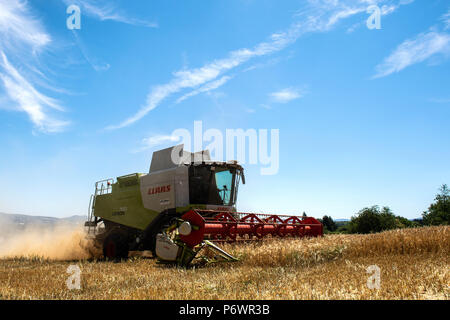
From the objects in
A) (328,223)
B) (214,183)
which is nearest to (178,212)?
(214,183)

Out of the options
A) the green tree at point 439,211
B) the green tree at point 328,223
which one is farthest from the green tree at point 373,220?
the green tree at point 328,223

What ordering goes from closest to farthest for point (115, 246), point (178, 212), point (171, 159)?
1. point (178, 212)
2. point (171, 159)
3. point (115, 246)

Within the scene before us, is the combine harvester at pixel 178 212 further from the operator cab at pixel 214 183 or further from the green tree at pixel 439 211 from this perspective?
the green tree at pixel 439 211

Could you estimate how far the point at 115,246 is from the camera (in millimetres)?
11008

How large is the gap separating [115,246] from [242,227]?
5.21m

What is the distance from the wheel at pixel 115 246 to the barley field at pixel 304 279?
5.17 meters

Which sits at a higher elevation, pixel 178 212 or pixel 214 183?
pixel 214 183

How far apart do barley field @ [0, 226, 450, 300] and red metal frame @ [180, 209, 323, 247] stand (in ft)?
2.39

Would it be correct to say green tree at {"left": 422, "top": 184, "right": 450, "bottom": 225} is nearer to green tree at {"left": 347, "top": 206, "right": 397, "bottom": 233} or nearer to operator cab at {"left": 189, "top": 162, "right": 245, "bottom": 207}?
green tree at {"left": 347, "top": 206, "right": 397, "bottom": 233}

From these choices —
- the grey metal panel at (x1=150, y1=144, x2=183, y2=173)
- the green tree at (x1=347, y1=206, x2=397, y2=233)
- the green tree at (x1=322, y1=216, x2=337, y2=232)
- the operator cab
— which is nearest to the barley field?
the operator cab

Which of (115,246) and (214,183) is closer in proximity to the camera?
(214,183)

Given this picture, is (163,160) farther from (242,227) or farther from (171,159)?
(242,227)

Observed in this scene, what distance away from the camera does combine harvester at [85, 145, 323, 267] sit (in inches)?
287
